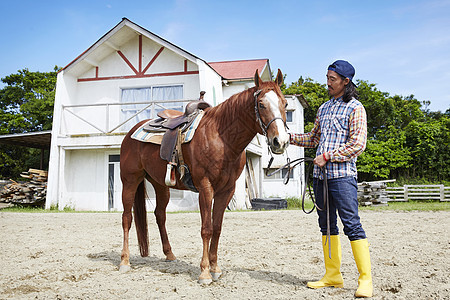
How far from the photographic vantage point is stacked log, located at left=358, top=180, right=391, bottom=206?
15.4m

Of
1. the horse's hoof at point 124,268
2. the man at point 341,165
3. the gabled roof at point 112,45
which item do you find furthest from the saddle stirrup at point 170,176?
the gabled roof at point 112,45

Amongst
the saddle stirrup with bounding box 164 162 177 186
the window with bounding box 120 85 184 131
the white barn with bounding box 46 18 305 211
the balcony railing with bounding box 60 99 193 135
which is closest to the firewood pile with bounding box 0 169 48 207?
the white barn with bounding box 46 18 305 211

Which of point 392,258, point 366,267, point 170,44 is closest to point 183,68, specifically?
point 170,44

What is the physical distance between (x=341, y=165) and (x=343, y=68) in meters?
0.87

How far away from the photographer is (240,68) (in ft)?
52.6

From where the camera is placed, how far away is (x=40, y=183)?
14047 millimetres

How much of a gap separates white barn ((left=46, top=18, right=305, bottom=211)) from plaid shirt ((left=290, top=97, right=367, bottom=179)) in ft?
30.9

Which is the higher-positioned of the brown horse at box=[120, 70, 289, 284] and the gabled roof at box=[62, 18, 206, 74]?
the gabled roof at box=[62, 18, 206, 74]

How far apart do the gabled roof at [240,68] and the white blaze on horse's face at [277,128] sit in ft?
36.4

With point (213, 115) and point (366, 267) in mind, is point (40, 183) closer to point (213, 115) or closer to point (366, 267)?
point (213, 115)

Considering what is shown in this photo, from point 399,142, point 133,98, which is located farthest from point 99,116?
point 399,142

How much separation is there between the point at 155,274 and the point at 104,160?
1031 cm

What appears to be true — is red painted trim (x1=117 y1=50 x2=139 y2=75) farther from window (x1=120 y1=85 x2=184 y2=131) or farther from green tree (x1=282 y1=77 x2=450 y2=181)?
green tree (x1=282 y1=77 x2=450 y2=181)

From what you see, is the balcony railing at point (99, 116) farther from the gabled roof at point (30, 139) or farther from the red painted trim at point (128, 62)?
the red painted trim at point (128, 62)
